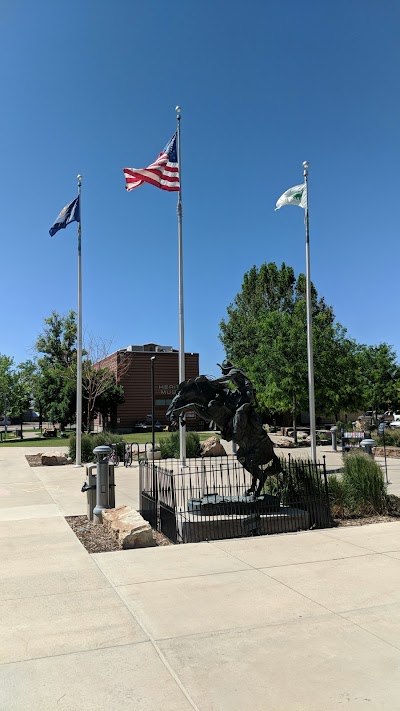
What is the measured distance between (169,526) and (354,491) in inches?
145

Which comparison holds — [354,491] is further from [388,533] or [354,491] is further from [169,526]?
[169,526]

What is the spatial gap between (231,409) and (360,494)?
3.02 metres

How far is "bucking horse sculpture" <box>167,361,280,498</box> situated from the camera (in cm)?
919

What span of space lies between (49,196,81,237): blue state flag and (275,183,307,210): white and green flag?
294 inches

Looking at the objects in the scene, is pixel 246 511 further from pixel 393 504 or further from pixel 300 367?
pixel 300 367

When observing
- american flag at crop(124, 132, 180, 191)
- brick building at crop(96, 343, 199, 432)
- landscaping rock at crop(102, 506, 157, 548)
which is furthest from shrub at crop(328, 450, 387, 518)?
brick building at crop(96, 343, 199, 432)

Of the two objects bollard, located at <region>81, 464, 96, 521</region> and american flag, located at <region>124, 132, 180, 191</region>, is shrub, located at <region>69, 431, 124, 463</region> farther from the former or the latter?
bollard, located at <region>81, 464, 96, 521</region>

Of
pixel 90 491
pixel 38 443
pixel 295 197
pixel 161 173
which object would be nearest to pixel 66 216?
pixel 161 173

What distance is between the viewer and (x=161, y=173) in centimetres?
1708

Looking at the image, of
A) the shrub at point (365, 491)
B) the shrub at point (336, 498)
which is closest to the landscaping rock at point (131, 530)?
the shrub at point (336, 498)

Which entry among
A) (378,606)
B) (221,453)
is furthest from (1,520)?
(221,453)

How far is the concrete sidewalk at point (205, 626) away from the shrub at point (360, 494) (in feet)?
5.65

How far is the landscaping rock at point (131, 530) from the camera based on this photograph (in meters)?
7.83

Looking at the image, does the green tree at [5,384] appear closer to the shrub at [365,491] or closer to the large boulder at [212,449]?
the large boulder at [212,449]
